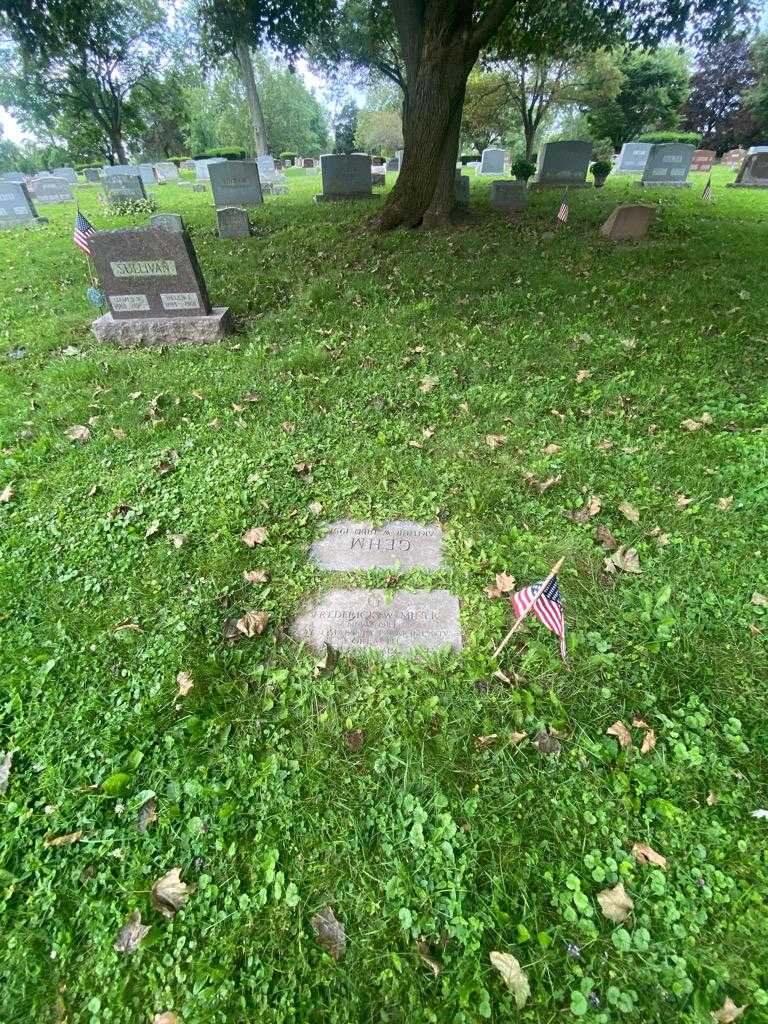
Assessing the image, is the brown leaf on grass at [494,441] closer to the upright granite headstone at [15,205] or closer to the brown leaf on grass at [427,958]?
the brown leaf on grass at [427,958]

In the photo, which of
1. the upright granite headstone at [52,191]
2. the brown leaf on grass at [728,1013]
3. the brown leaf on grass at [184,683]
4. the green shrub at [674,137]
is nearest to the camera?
the brown leaf on grass at [728,1013]

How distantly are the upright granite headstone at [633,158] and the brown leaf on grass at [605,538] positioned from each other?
79.2 feet

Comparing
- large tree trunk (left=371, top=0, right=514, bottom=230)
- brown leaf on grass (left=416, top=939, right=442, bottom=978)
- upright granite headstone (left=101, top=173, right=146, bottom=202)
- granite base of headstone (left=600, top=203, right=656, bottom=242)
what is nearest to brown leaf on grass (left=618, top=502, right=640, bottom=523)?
brown leaf on grass (left=416, top=939, right=442, bottom=978)

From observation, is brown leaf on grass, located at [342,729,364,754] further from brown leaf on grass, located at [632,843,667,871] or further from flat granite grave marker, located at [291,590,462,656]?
brown leaf on grass, located at [632,843,667,871]

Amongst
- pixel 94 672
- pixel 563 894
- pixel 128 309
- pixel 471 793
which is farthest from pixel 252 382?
pixel 563 894

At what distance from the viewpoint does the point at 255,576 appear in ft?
11.1

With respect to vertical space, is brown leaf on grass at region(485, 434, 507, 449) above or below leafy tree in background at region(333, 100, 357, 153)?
below

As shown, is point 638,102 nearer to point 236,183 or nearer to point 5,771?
point 236,183

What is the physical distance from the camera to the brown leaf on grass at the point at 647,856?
81.4 inches

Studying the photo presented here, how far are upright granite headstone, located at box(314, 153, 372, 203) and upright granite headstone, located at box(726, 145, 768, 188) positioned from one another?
474 inches

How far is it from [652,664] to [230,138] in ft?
187

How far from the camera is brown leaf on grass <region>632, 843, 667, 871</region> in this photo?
2.07 meters

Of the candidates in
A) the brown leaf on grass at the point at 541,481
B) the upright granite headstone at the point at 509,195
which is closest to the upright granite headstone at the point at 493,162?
the upright granite headstone at the point at 509,195

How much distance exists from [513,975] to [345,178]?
57.2 feet
